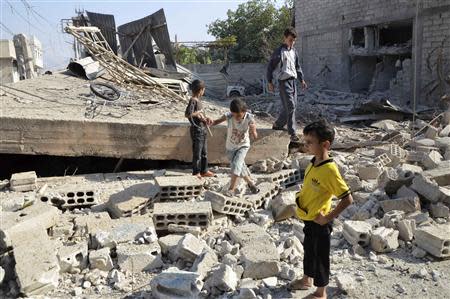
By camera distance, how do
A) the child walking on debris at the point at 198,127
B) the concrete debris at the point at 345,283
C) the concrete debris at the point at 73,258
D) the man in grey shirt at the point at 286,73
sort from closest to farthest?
the concrete debris at the point at 345,283
the concrete debris at the point at 73,258
the child walking on debris at the point at 198,127
the man in grey shirt at the point at 286,73

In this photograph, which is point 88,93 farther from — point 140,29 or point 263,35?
point 263,35

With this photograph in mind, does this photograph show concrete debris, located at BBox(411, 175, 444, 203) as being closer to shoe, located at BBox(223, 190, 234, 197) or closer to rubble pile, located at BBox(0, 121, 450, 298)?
rubble pile, located at BBox(0, 121, 450, 298)

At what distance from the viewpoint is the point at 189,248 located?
3611 millimetres

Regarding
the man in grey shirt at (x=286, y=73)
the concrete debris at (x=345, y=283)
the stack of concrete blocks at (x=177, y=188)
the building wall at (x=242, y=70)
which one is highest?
the building wall at (x=242, y=70)

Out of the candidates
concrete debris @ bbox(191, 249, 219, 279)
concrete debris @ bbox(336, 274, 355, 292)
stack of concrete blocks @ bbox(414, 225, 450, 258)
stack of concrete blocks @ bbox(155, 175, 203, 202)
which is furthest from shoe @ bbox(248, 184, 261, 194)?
concrete debris @ bbox(336, 274, 355, 292)

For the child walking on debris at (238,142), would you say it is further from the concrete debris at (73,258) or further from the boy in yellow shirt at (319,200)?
the boy in yellow shirt at (319,200)

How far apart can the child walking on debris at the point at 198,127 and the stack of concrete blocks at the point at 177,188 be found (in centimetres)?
67

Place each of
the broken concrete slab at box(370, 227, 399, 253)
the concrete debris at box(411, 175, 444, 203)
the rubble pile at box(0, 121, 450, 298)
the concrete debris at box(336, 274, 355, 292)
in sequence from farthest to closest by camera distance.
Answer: the concrete debris at box(411, 175, 444, 203) → the broken concrete slab at box(370, 227, 399, 253) → the rubble pile at box(0, 121, 450, 298) → the concrete debris at box(336, 274, 355, 292)

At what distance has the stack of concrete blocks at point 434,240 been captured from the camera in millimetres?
3613

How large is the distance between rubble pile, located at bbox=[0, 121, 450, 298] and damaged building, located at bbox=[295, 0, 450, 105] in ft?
19.9

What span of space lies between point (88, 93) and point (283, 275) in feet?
26.5

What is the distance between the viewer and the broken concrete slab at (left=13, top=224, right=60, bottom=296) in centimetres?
319

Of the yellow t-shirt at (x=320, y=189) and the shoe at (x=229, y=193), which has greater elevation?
the yellow t-shirt at (x=320, y=189)

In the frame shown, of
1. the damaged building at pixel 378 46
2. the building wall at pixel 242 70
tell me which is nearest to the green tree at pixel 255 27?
the building wall at pixel 242 70
